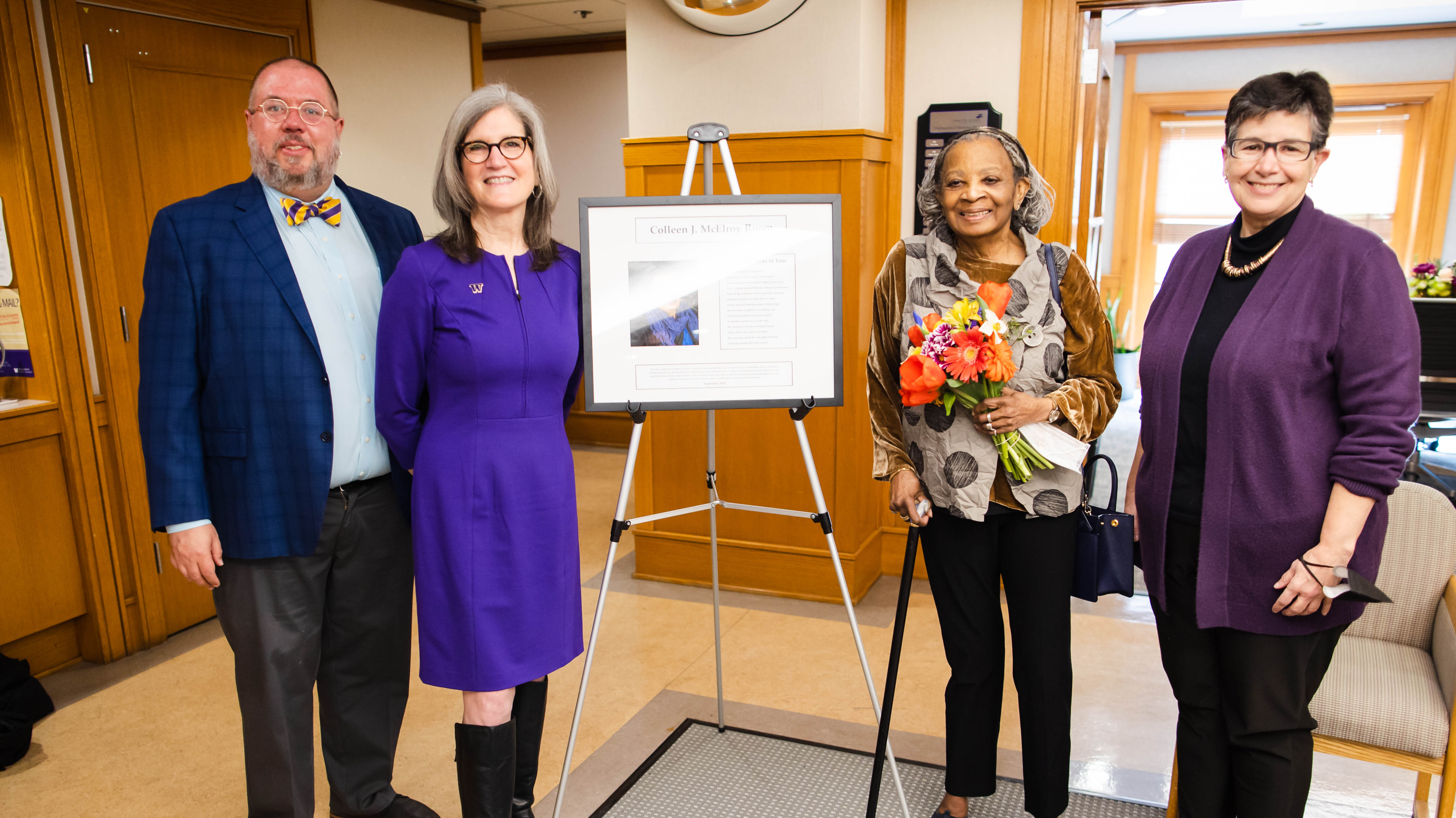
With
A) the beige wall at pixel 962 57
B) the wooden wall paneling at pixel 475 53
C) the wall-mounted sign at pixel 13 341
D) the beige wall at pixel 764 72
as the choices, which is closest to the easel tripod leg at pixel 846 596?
the beige wall at pixel 764 72

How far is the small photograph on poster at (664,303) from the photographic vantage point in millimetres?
2023

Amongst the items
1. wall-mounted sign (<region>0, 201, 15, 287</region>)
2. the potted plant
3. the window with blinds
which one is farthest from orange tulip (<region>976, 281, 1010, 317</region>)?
the window with blinds

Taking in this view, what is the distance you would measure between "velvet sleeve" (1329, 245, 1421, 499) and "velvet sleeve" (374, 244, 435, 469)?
1.61 meters

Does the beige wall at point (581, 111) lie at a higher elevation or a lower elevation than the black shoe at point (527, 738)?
higher

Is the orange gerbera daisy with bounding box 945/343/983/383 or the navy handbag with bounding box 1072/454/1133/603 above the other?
the orange gerbera daisy with bounding box 945/343/983/383

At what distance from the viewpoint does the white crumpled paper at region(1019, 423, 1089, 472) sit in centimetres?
177

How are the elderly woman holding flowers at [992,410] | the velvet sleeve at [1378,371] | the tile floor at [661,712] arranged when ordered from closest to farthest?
the velvet sleeve at [1378,371] → the elderly woman holding flowers at [992,410] → the tile floor at [661,712]

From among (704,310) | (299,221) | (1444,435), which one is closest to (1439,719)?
(704,310)

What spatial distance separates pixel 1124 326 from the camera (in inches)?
303

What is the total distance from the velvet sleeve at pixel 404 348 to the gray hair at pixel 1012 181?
1.05 meters

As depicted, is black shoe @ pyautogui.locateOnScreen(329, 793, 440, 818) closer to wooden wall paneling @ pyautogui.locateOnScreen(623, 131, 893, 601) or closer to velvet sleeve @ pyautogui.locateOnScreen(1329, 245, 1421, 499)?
wooden wall paneling @ pyautogui.locateOnScreen(623, 131, 893, 601)

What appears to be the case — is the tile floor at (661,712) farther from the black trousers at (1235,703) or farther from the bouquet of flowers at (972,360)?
the bouquet of flowers at (972,360)

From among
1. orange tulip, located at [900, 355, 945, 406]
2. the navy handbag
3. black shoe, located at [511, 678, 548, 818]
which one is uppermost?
orange tulip, located at [900, 355, 945, 406]

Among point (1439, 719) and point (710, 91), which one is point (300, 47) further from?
point (1439, 719)
